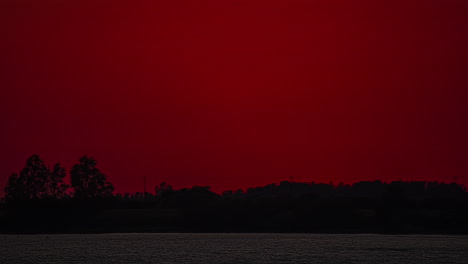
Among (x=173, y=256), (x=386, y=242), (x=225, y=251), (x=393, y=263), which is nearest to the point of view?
(x=393, y=263)

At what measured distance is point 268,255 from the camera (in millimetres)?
152625

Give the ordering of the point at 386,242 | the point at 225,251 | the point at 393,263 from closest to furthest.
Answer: the point at 393,263
the point at 225,251
the point at 386,242

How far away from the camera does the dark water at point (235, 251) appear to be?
14338 centimetres

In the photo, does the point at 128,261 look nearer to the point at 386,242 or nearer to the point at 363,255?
the point at 363,255

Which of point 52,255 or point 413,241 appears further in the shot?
point 413,241

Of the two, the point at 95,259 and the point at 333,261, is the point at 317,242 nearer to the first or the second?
the point at 333,261

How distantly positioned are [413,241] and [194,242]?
51175 millimetres

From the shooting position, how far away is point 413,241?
194875 millimetres

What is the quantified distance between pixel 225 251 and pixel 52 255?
33702 mm

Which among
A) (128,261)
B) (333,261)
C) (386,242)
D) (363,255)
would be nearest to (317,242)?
(386,242)

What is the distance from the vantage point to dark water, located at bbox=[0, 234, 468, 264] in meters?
143

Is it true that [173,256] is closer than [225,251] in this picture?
Yes

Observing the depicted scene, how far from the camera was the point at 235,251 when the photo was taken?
165 m

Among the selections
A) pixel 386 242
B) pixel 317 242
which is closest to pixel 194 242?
pixel 317 242
